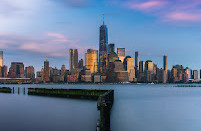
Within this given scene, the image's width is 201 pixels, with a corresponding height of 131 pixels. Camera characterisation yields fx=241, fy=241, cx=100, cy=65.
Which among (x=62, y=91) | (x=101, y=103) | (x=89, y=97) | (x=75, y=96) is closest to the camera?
(x=101, y=103)

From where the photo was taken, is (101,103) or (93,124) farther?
(93,124)

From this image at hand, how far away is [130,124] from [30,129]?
11676mm

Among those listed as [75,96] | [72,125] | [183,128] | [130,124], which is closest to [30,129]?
[72,125]

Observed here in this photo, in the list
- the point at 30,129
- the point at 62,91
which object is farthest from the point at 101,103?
the point at 62,91

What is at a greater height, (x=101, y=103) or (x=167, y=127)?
(x=101, y=103)

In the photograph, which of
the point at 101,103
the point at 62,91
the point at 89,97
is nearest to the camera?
the point at 101,103

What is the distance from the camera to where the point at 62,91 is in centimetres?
7119

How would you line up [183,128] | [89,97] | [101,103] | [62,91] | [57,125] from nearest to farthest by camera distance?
[101,103] < [57,125] < [183,128] < [89,97] < [62,91]

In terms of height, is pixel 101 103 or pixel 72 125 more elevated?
pixel 101 103

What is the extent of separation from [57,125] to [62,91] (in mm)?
46879

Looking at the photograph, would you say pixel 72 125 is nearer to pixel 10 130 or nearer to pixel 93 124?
pixel 93 124

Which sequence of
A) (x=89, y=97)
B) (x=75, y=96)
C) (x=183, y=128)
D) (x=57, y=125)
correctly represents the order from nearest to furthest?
(x=57, y=125), (x=183, y=128), (x=89, y=97), (x=75, y=96)

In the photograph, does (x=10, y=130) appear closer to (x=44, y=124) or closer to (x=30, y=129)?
(x=30, y=129)

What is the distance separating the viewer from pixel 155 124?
1125 inches
